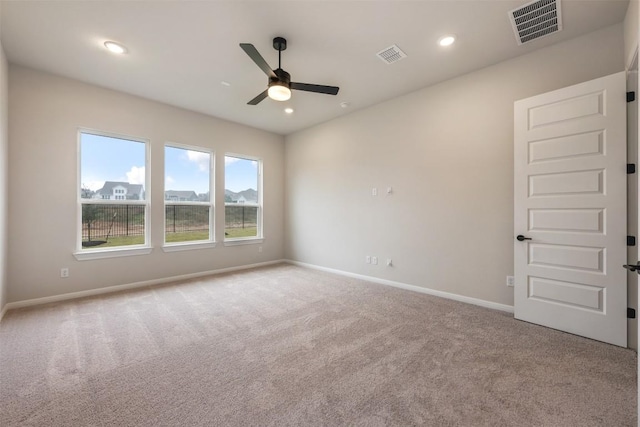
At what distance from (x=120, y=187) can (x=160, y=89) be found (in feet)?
5.43

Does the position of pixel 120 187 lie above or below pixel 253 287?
above

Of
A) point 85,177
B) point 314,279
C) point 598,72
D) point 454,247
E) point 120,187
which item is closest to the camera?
point 598,72

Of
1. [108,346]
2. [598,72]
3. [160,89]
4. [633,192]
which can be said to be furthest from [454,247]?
[160,89]

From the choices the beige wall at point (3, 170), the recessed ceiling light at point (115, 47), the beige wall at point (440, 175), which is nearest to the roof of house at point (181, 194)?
the beige wall at point (3, 170)

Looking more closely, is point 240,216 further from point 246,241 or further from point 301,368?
point 301,368

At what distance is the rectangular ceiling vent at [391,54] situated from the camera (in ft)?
9.79

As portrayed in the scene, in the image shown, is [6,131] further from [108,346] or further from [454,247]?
[454,247]

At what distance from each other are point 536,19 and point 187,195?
17.6 feet

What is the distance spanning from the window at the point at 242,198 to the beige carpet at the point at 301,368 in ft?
7.84

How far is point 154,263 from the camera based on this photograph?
4.42 m

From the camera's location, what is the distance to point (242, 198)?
5.73 metres

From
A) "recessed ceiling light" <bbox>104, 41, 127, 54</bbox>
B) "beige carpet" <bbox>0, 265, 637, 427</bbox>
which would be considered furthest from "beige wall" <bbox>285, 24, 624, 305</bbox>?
"recessed ceiling light" <bbox>104, 41, 127, 54</bbox>

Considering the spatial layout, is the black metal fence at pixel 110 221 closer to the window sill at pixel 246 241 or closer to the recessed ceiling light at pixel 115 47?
the window sill at pixel 246 241

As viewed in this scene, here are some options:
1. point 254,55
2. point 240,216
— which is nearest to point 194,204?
point 240,216
